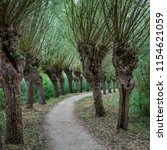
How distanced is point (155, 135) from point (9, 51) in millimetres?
8159

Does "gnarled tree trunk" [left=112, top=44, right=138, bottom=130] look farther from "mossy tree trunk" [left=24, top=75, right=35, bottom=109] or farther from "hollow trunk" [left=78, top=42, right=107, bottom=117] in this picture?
"mossy tree trunk" [left=24, top=75, right=35, bottom=109]

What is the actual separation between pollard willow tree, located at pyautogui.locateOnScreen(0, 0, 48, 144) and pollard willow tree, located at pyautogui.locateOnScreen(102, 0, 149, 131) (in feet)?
14.2

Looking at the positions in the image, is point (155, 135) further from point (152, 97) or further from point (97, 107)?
point (97, 107)

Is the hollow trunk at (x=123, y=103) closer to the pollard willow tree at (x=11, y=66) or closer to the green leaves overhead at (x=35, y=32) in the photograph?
the pollard willow tree at (x=11, y=66)

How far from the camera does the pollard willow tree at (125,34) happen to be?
54.1 ft

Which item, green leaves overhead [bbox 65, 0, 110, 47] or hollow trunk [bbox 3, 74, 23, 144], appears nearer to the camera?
hollow trunk [bbox 3, 74, 23, 144]

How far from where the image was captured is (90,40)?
73.9 ft

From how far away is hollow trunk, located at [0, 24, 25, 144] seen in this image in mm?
14039

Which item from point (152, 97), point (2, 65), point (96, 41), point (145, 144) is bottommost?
point (145, 144)

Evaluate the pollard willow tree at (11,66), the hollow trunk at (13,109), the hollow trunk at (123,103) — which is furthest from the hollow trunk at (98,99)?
the hollow trunk at (13,109)

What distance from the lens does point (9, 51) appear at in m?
14.5

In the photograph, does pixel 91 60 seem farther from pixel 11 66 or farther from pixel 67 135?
Result: pixel 11 66

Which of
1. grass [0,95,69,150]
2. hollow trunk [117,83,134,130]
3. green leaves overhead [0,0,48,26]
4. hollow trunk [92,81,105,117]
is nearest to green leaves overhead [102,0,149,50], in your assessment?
hollow trunk [117,83,134,130]

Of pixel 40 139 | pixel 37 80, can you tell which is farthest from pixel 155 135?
pixel 37 80
